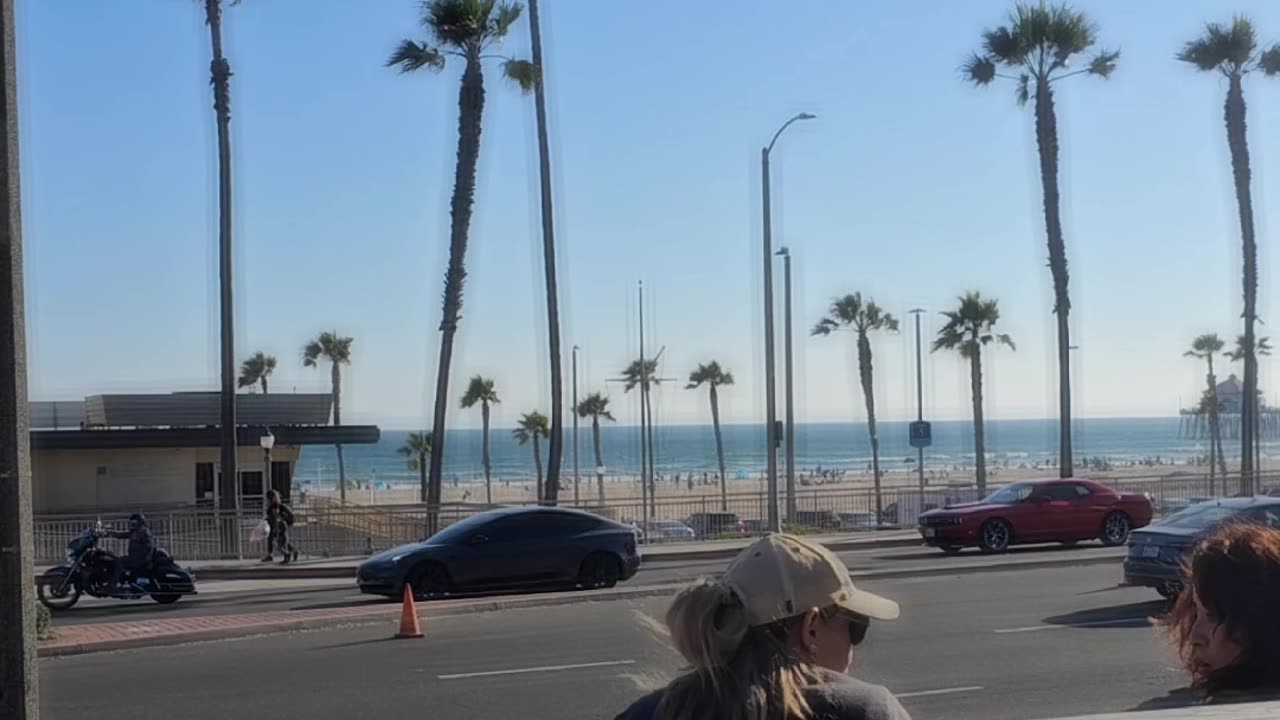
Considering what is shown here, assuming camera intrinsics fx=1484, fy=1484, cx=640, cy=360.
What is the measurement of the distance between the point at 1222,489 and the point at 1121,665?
30.8m

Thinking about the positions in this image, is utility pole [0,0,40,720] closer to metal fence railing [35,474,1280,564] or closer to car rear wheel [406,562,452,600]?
car rear wheel [406,562,452,600]

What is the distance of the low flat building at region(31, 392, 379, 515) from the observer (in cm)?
4009

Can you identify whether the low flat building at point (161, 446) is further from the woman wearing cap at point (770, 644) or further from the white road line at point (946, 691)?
the woman wearing cap at point (770, 644)

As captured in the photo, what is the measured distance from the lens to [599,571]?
22828 mm

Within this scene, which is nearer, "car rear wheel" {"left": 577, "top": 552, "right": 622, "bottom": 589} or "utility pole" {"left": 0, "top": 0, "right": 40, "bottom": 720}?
"utility pole" {"left": 0, "top": 0, "right": 40, "bottom": 720}

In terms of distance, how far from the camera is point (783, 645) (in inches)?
122

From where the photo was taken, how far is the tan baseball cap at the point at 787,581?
10.1 ft

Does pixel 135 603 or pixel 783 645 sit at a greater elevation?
pixel 783 645

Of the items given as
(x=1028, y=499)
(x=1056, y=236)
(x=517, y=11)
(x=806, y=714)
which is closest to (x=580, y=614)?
(x=1028, y=499)

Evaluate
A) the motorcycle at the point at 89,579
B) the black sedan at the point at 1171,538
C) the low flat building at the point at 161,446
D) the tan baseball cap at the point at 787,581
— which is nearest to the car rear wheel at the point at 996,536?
the black sedan at the point at 1171,538

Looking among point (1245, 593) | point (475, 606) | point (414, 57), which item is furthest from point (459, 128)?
point (1245, 593)

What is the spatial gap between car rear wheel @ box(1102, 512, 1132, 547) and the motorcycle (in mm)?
18751

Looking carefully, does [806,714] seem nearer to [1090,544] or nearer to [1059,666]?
[1059,666]

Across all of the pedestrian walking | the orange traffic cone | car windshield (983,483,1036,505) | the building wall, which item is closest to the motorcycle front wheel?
the orange traffic cone
